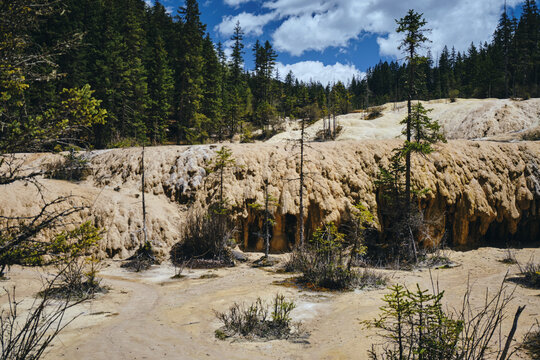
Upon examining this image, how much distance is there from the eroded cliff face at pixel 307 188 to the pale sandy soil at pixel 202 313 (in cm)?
404

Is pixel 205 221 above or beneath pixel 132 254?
above

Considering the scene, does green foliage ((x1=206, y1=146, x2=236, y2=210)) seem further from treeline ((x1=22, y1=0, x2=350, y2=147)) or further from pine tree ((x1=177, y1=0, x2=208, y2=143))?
pine tree ((x1=177, y1=0, x2=208, y2=143))

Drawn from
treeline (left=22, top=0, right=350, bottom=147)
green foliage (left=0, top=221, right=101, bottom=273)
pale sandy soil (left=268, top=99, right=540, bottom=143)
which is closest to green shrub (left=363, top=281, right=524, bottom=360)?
green foliage (left=0, top=221, right=101, bottom=273)

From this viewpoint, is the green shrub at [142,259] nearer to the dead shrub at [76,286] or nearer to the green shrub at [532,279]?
the dead shrub at [76,286]

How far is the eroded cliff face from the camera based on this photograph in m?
17.8

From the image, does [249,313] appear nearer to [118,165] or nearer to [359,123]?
[118,165]

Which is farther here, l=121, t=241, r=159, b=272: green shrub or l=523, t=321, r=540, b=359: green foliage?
l=121, t=241, r=159, b=272: green shrub

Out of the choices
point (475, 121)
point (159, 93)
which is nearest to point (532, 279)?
point (475, 121)

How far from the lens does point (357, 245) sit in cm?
1367

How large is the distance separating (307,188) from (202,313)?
11937mm

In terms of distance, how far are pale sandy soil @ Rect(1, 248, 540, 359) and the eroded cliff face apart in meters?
4.04

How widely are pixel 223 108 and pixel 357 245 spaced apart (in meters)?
37.3

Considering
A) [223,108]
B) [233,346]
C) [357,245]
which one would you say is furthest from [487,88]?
[233,346]

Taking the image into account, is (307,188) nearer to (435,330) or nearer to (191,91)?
(435,330)
